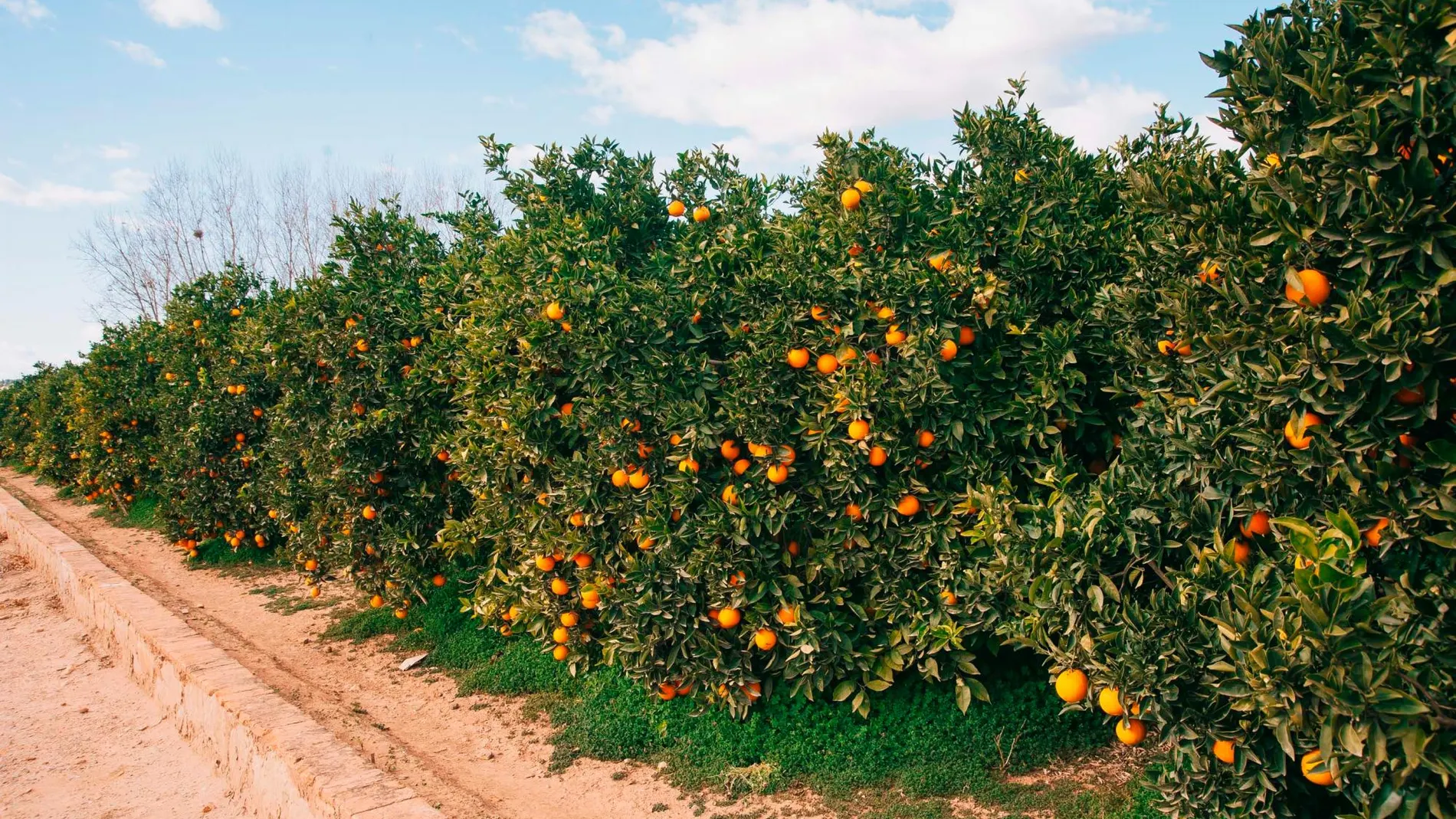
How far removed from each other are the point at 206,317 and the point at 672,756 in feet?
25.0

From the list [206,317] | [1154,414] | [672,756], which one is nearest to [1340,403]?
[1154,414]

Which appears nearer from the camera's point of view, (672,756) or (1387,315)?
(1387,315)

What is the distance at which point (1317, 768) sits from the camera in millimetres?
2293

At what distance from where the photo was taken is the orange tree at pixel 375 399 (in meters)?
5.88

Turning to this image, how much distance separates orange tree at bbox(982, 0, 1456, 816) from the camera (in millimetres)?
2125

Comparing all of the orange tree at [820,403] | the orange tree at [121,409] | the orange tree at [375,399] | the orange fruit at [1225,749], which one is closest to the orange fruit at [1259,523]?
the orange fruit at [1225,749]

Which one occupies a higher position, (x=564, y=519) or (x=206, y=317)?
(x=206, y=317)

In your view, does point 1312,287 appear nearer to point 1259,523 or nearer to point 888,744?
point 1259,523

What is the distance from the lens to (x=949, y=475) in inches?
146

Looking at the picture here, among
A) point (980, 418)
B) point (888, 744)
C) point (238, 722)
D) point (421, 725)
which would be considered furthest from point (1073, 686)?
point (238, 722)

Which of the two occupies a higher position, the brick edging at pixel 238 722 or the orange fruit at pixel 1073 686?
the orange fruit at pixel 1073 686

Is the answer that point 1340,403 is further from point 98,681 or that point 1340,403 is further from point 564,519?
point 98,681

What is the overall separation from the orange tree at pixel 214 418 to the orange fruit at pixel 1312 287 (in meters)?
7.87

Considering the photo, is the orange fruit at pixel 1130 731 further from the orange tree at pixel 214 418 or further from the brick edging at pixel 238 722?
the orange tree at pixel 214 418
